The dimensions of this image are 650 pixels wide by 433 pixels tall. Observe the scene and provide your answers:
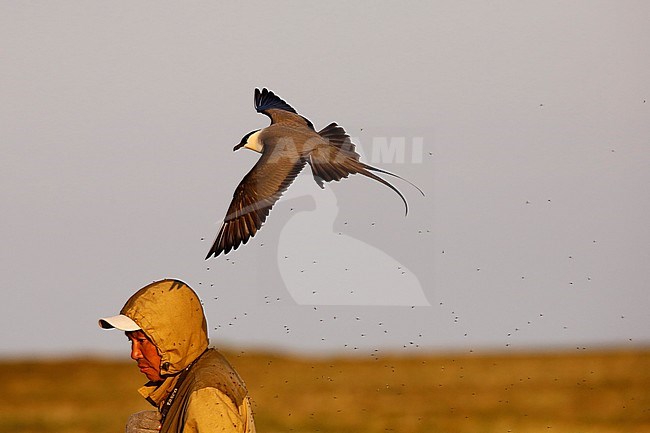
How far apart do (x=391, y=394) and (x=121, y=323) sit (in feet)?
42.7

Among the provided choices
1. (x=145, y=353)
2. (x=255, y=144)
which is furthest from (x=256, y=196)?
(x=145, y=353)

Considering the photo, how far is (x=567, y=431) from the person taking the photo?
12.4 metres

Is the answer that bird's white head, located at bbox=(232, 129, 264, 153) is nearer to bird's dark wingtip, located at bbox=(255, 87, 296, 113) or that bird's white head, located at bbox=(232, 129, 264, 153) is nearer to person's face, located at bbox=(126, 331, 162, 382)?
bird's dark wingtip, located at bbox=(255, 87, 296, 113)

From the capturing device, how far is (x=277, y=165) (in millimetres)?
7000

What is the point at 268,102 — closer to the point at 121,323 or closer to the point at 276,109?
the point at 276,109

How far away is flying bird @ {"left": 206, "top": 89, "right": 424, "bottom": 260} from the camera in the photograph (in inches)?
273

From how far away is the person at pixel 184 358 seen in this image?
3.24 m

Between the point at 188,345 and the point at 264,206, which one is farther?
the point at 264,206

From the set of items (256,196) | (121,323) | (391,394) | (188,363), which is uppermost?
(121,323)

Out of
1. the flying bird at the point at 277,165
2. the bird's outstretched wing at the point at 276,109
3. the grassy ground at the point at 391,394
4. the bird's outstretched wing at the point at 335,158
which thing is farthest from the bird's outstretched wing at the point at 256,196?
the grassy ground at the point at 391,394

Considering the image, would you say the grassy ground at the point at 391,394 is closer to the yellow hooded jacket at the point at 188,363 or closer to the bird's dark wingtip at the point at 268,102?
the bird's dark wingtip at the point at 268,102

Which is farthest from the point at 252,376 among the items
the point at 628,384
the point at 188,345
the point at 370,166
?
the point at 188,345

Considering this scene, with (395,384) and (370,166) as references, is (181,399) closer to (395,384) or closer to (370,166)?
(370,166)

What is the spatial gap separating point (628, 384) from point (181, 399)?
46.6ft
